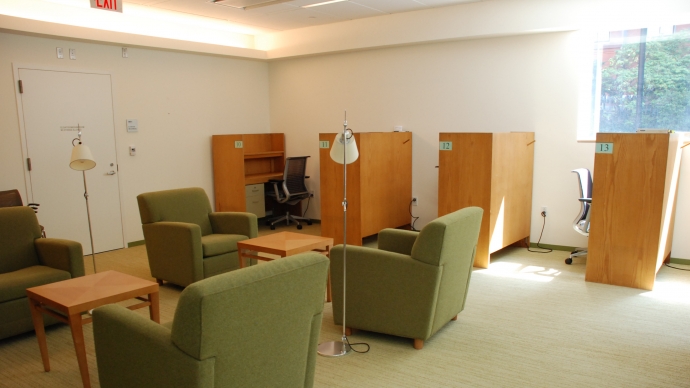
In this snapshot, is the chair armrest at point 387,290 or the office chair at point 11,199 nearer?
the chair armrest at point 387,290

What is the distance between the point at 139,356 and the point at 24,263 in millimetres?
2472

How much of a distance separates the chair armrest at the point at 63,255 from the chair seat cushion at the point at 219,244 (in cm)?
102

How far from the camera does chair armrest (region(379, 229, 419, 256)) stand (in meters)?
3.79

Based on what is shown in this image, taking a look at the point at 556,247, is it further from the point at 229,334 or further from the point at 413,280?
the point at 229,334

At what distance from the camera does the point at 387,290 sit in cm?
334

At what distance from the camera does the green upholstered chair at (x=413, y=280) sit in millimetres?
3174

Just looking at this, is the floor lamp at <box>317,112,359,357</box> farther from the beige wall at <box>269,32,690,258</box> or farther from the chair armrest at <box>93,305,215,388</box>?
the beige wall at <box>269,32,690,258</box>

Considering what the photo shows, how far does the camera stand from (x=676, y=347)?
3357 mm

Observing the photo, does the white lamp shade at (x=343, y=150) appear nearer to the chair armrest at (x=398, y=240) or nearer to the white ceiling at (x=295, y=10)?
the chair armrest at (x=398, y=240)

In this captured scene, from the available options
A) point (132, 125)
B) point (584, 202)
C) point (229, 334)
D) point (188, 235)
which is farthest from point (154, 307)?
point (584, 202)

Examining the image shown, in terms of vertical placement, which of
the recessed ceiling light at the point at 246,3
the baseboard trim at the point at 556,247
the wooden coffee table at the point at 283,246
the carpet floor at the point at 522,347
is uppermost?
the recessed ceiling light at the point at 246,3

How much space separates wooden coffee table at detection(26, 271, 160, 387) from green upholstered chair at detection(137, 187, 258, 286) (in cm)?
111

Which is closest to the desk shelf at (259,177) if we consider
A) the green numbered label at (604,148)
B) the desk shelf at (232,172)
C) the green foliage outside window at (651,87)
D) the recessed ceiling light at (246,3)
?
the desk shelf at (232,172)

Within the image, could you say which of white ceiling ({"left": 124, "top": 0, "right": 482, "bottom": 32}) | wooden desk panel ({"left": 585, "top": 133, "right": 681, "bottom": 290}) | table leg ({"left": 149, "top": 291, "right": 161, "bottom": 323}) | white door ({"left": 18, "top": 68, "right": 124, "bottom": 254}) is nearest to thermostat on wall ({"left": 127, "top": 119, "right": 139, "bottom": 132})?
white door ({"left": 18, "top": 68, "right": 124, "bottom": 254})
